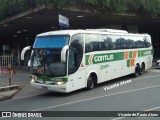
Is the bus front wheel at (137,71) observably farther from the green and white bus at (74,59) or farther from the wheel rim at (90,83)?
the wheel rim at (90,83)

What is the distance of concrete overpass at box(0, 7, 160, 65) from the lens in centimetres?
2288

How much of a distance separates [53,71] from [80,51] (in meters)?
1.79

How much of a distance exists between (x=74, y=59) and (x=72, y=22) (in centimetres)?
1537

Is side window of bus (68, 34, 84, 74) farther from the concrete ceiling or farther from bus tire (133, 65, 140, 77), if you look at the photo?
bus tire (133, 65, 140, 77)

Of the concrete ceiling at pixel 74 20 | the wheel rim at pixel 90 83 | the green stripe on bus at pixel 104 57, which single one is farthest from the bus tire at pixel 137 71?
the wheel rim at pixel 90 83

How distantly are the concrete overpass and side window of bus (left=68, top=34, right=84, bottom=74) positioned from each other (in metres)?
5.48

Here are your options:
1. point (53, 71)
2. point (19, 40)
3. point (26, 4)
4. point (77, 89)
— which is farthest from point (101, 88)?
point (19, 40)

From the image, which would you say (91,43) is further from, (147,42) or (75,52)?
(147,42)

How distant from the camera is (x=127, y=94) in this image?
14.2 m

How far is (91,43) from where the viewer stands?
16.4 meters

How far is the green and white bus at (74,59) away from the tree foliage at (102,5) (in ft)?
12.2

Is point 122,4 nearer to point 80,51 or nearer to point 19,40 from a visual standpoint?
point 80,51

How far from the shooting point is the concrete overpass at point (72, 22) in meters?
22.9

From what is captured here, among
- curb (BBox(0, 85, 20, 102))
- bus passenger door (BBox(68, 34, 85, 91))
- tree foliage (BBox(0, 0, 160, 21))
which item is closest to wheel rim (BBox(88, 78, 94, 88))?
bus passenger door (BBox(68, 34, 85, 91))
